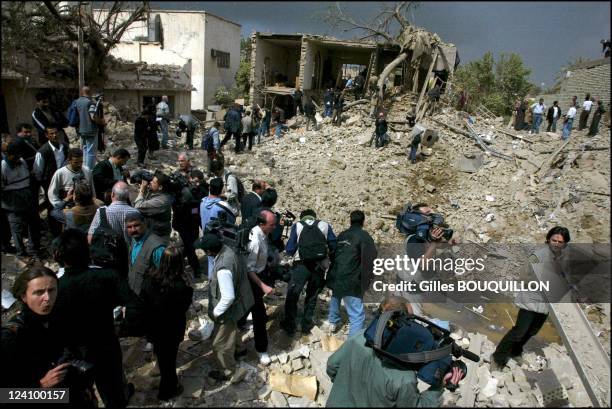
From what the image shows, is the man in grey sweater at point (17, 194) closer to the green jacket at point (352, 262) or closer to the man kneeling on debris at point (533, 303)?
the green jacket at point (352, 262)

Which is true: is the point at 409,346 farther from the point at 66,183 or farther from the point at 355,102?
the point at 355,102

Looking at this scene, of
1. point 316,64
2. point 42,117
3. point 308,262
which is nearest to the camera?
point 308,262

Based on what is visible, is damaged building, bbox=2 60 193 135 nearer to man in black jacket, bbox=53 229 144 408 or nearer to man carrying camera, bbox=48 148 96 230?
man carrying camera, bbox=48 148 96 230

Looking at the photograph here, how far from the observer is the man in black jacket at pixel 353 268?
13.5ft

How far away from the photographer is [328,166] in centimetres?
1159

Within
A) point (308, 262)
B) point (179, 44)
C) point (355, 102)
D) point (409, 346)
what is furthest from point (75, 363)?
point (179, 44)

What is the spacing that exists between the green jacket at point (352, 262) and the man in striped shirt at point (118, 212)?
217cm

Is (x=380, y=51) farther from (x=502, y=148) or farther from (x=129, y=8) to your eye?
(x=129, y=8)

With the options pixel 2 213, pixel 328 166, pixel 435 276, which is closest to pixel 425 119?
pixel 328 166

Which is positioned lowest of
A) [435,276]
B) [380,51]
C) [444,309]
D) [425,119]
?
[444,309]

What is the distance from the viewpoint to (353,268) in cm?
411

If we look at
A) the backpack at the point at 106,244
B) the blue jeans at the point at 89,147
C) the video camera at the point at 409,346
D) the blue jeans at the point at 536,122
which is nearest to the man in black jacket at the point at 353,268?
the video camera at the point at 409,346

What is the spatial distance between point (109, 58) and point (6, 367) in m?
15.3

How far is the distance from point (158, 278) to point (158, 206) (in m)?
1.48
